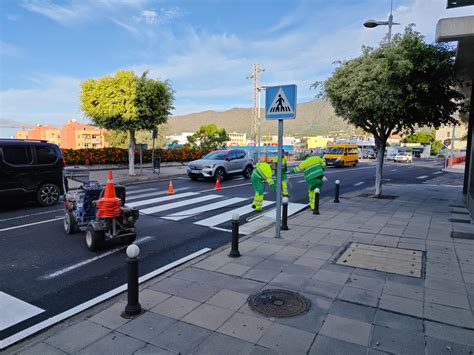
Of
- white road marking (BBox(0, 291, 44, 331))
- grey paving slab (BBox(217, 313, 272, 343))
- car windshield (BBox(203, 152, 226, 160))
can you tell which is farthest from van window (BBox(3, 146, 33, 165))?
car windshield (BBox(203, 152, 226, 160))

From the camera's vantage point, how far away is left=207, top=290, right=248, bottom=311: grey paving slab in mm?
3787

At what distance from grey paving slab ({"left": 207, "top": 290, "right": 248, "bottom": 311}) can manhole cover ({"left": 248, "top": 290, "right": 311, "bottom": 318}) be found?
4.5 inches

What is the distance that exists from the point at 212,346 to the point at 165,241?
3740 mm

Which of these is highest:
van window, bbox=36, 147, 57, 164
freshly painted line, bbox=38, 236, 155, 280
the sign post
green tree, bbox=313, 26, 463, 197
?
green tree, bbox=313, 26, 463, 197

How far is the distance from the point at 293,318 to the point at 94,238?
12.5 ft

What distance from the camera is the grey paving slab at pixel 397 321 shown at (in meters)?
3.35

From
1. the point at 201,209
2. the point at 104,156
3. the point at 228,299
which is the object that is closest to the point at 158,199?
the point at 201,209

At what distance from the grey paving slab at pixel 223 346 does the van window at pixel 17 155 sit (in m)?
8.66

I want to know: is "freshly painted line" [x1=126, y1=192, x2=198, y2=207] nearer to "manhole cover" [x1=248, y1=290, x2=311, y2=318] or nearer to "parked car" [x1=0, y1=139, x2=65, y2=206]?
"parked car" [x1=0, y1=139, x2=65, y2=206]

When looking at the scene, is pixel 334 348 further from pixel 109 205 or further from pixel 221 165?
pixel 221 165

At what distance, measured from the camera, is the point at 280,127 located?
627 cm

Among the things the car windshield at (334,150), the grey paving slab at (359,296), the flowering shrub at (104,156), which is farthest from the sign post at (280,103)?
the car windshield at (334,150)

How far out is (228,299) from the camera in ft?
12.9

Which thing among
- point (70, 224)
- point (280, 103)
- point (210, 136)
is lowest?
point (70, 224)
